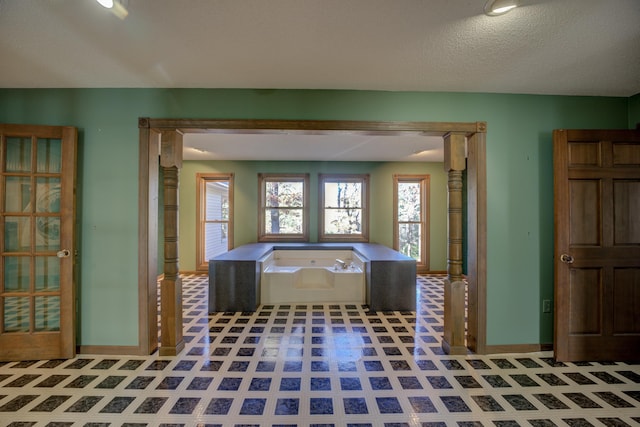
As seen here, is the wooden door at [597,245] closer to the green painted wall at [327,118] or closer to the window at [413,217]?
the green painted wall at [327,118]

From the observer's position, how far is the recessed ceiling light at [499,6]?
152 cm

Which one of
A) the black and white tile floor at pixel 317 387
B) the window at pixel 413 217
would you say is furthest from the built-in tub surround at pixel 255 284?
the window at pixel 413 217

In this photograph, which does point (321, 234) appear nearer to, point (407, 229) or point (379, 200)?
point (379, 200)

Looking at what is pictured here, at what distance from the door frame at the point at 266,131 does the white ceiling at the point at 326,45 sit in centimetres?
35

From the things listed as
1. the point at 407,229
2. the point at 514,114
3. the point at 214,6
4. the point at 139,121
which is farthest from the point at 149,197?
the point at 407,229

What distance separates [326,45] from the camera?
1954 mm

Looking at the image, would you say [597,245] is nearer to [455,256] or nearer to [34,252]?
[455,256]

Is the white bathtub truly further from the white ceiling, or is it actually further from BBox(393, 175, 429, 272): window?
the white ceiling

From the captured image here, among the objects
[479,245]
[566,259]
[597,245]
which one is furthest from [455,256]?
[597,245]

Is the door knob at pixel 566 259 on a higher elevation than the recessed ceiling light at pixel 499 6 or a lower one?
lower

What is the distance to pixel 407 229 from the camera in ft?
20.9

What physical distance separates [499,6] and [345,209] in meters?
4.82

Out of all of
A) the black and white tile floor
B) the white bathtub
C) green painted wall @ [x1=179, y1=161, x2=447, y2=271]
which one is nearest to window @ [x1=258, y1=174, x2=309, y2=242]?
green painted wall @ [x1=179, y1=161, x2=447, y2=271]

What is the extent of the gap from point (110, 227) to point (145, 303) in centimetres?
78
